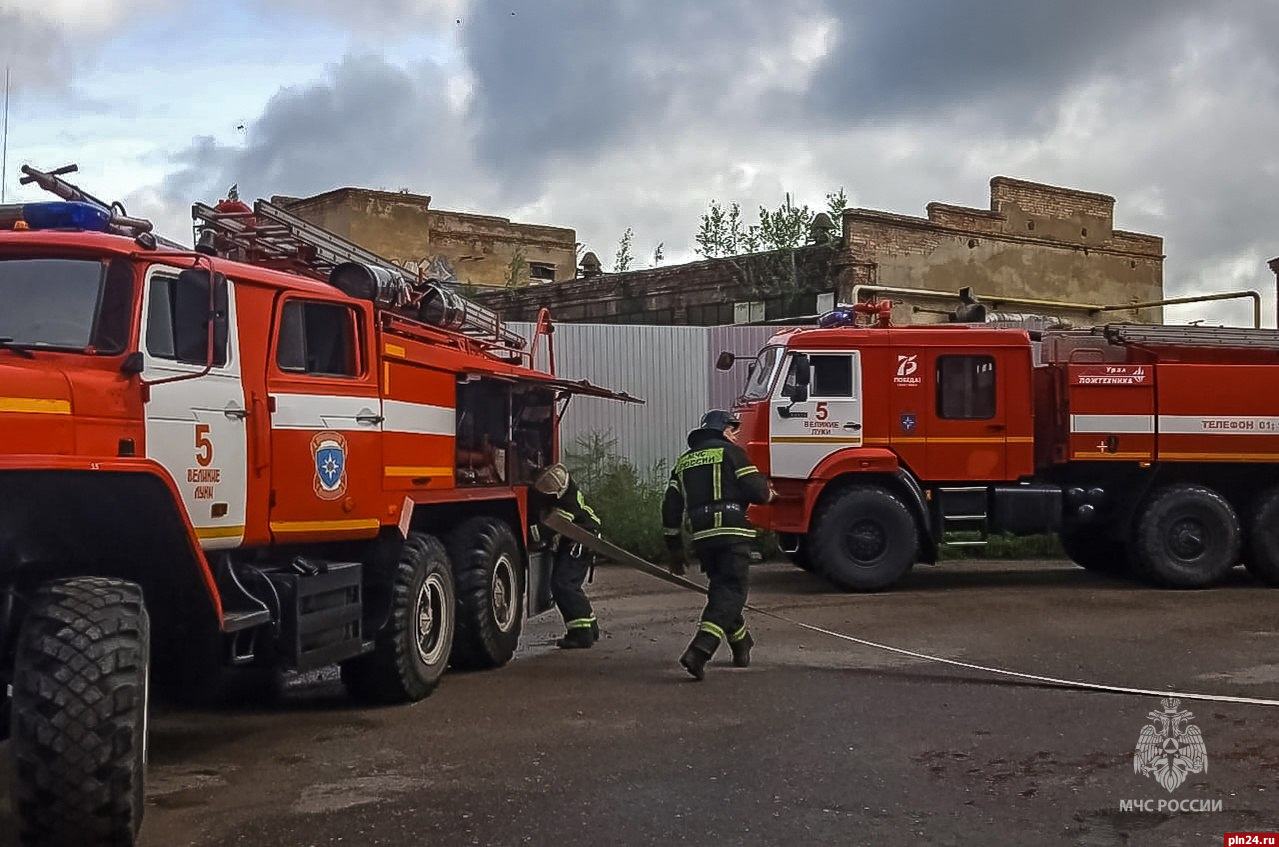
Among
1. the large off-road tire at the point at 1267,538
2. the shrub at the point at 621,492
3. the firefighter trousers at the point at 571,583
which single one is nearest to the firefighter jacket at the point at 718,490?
the firefighter trousers at the point at 571,583

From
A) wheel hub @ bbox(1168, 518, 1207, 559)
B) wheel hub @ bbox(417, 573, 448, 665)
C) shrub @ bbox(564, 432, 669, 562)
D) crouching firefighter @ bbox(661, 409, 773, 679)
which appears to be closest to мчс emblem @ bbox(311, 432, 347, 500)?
wheel hub @ bbox(417, 573, 448, 665)

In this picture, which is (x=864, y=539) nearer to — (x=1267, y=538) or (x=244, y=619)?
(x=1267, y=538)

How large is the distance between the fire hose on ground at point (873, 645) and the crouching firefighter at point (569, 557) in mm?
164

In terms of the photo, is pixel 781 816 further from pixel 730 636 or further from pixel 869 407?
pixel 869 407

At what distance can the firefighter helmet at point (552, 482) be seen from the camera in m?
10.2

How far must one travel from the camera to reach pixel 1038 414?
45.8 feet

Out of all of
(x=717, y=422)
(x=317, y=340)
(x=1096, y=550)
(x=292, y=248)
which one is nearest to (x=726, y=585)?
(x=717, y=422)

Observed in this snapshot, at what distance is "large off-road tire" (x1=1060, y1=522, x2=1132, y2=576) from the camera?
14.4m

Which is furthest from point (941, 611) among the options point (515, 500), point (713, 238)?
point (713, 238)

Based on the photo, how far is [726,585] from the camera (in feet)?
29.0

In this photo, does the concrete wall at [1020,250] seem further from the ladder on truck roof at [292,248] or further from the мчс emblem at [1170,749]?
the мчс emblem at [1170,749]

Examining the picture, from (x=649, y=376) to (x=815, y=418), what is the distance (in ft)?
16.5

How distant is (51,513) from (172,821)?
138 cm

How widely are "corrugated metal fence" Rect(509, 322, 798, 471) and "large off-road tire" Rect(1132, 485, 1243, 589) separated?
581 cm
